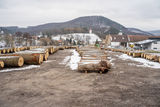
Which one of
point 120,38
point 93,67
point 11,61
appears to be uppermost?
point 120,38

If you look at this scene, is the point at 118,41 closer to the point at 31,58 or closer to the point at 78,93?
the point at 31,58

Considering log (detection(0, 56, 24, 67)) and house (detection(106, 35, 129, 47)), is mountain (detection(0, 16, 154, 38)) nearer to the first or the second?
house (detection(106, 35, 129, 47))

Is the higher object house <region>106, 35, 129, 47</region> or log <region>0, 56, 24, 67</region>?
house <region>106, 35, 129, 47</region>

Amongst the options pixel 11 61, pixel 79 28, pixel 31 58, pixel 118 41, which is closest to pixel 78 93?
pixel 11 61

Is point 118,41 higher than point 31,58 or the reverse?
higher

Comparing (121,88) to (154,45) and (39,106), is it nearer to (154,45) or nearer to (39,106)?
(39,106)

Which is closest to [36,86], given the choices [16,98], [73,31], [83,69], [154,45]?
[16,98]

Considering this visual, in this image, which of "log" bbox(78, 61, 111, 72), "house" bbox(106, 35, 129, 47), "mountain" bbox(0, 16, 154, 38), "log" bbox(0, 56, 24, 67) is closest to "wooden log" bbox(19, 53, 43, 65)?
"log" bbox(0, 56, 24, 67)

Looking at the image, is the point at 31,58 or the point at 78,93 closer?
the point at 78,93

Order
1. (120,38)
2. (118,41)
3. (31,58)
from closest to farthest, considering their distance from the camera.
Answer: (31,58)
(118,41)
(120,38)

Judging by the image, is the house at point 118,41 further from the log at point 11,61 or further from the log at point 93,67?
the log at point 11,61

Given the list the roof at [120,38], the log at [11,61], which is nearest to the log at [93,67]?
the log at [11,61]

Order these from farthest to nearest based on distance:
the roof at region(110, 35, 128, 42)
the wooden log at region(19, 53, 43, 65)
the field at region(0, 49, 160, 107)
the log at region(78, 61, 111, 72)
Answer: the roof at region(110, 35, 128, 42)
the wooden log at region(19, 53, 43, 65)
the log at region(78, 61, 111, 72)
the field at region(0, 49, 160, 107)

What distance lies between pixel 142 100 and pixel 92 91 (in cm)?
203
